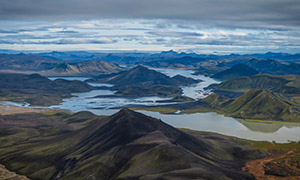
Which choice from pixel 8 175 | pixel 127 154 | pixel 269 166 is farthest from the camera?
pixel 269 166

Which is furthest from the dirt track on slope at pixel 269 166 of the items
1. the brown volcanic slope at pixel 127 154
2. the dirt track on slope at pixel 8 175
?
the dirt track on slope at pixel 8 175

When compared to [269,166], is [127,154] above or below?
above

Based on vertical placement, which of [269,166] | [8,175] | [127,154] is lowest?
[8,175]

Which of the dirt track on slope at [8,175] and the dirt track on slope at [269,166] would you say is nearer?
the dirt track on slope at [269,166]

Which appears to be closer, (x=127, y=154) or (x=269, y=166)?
(x=127, y=154)

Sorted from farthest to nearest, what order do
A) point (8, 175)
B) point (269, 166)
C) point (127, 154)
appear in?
point (269, 166) → point (8, 175) → point (127, 154)

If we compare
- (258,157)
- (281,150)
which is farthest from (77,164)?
(281,150)

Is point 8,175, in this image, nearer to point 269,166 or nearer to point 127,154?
point 127,154

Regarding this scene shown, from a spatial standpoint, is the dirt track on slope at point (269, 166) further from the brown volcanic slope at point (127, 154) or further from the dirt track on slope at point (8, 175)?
the dirt track on slope at point (8, 175)

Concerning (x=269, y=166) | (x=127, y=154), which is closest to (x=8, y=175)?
(x=127, y=154)
